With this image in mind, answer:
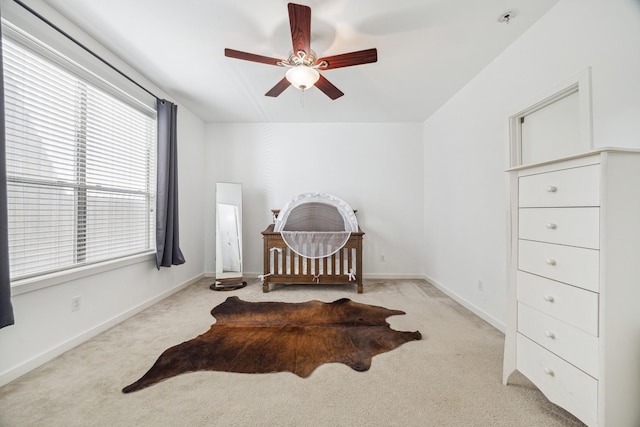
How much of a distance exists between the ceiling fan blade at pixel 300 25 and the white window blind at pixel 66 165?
1.77 metres

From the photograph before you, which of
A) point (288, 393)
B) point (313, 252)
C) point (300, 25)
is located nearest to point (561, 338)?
point (288, 393)

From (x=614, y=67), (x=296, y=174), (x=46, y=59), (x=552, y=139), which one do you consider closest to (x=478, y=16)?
(x=614, y=67)

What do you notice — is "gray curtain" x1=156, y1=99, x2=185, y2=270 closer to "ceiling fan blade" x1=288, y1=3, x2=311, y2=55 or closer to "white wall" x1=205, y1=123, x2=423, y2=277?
"white wall" x1=205, y1=123, x2=423, y2=277

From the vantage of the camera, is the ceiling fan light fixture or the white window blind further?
the ceiling fan light fixture

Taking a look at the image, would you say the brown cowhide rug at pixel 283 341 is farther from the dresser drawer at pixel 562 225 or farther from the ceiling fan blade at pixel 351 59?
the ceiling fan blade at pixel 351 59

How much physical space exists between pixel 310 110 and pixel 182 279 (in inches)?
117

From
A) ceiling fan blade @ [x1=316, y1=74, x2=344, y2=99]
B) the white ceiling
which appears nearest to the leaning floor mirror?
the white ceiling

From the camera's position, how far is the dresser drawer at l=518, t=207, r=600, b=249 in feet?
3.20

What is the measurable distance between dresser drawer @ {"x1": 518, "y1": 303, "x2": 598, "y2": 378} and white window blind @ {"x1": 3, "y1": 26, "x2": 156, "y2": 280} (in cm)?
307

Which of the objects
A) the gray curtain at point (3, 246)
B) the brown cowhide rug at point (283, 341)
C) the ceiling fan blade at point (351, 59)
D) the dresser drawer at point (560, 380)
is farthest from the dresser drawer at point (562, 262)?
the gray curtain at point (3, 246)

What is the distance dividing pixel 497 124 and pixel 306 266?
8.59 ft

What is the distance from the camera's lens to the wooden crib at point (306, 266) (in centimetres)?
328

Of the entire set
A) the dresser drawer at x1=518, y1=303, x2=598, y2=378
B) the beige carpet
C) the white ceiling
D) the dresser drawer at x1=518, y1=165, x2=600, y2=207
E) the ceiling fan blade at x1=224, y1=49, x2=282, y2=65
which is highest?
the white ceiling

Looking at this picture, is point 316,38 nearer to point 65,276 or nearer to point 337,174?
point 337,174
